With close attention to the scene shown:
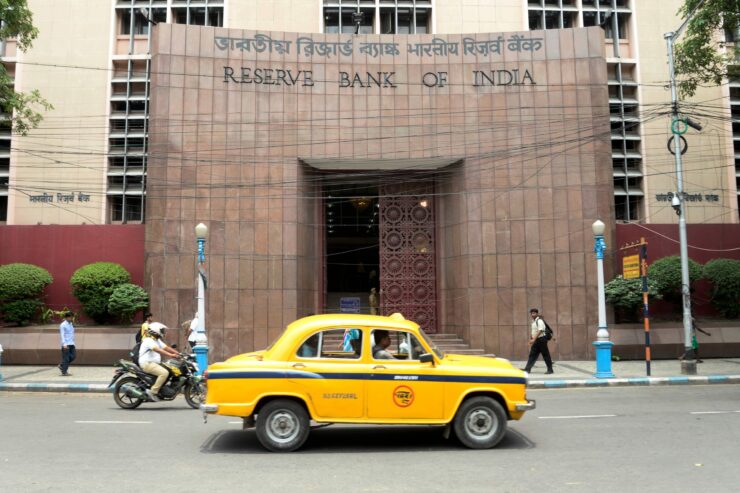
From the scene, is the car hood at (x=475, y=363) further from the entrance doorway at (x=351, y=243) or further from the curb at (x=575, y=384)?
the entrance doorway at (x=351, y=243)

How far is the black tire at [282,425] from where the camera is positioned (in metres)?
7.59

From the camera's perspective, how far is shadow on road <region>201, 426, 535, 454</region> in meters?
7.80

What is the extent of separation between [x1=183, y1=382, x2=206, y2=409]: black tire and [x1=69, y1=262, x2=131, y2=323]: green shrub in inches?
357

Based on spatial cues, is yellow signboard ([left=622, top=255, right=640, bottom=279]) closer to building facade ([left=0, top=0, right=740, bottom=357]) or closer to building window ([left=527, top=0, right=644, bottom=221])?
building facade ([left=0, top=0, right=740, bottom=357])

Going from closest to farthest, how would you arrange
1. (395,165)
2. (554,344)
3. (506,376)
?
(506,376), (554,344), (395,165)

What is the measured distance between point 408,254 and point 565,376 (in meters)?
7.22

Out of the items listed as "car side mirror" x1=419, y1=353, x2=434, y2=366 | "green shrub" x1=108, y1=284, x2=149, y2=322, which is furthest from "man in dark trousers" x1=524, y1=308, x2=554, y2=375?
"green shrub" x1=108, y1=284, x2=149, y2=322

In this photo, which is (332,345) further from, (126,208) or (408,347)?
(126,208)

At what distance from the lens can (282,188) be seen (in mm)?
19656

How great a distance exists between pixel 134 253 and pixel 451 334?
11218 millimetres

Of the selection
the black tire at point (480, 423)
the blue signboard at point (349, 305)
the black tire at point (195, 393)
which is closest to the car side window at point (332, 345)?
the black tire at point (480, 423)

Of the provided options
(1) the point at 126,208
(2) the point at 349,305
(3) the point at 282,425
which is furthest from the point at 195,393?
(1) the point at 126,208

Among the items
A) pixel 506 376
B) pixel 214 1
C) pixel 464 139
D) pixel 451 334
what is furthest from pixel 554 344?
pixel 214 1

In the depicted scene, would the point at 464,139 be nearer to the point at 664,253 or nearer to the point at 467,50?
the point at 467,50
